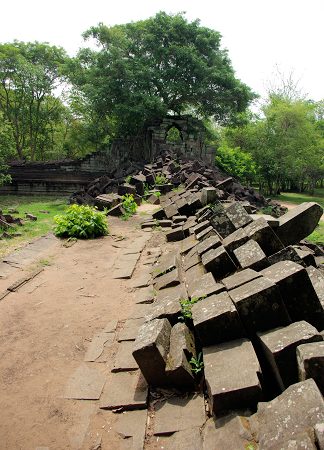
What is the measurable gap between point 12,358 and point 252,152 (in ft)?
88.2

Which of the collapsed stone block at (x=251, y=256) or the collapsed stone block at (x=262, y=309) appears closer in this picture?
the collapsed stone block at (x=262, y=309)

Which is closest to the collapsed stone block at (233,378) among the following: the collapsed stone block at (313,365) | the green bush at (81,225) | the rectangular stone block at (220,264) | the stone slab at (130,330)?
the collapsed stone block at (313,365)

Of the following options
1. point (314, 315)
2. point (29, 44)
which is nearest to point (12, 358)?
point (314, 315)

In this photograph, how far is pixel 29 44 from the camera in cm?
2461

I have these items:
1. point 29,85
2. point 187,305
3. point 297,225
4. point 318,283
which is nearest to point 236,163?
point 29,85

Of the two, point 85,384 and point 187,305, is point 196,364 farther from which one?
point 85,384

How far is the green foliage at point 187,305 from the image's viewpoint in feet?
12.3

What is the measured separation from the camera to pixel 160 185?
15008 millimetres

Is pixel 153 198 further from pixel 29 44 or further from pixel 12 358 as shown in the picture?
pixel 29 44

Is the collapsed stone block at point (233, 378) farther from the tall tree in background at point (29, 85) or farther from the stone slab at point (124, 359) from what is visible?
the tall tree in background at point (29, 85)

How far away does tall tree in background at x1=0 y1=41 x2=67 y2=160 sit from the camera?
2269 centimetres

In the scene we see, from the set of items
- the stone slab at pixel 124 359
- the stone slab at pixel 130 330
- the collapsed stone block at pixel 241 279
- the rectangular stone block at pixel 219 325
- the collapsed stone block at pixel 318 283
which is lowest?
the stone slab at pixel 124 359

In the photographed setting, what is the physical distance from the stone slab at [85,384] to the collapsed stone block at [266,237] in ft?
8.25

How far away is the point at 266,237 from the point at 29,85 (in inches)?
954
